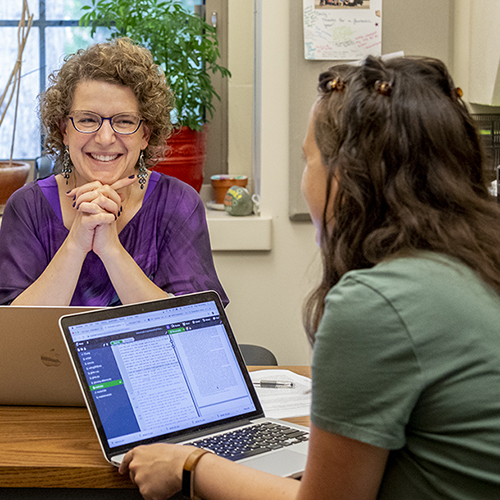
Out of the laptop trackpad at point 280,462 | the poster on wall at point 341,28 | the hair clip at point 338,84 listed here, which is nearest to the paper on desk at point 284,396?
the laptop trackpad at point 280,462

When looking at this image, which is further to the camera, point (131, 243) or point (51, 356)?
point (131, 243)

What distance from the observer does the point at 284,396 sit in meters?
1.19

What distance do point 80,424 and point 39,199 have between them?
79 cm

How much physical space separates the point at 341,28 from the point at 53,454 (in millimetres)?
1779

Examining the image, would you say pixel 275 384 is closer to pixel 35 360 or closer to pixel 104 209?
pixel 35 360

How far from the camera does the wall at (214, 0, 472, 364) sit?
7.36ft

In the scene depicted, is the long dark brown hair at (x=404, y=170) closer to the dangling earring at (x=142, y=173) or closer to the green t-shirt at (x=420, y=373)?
the green t-shirt at (x=420, y=373)

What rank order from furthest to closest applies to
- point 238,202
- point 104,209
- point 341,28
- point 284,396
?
point 238,202 → point 341,28 → point 104,209 → point 284,396

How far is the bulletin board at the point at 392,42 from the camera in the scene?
2.24m

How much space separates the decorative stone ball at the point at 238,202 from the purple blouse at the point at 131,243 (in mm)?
620

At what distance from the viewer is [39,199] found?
168 cm

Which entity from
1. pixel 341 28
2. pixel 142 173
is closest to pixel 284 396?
pixel 142 173

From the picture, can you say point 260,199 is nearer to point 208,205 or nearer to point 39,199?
point 208,205

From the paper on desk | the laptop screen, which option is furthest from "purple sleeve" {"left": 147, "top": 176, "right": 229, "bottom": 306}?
the laptop screen
